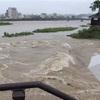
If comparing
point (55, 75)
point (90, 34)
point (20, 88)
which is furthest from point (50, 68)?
point (90, 34)

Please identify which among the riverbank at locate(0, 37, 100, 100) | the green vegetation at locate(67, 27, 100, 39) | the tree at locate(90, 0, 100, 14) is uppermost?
the tree at locate(90, 0, 100, 14)

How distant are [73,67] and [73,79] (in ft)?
6.72

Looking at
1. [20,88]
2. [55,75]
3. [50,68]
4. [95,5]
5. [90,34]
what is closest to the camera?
[20,88]

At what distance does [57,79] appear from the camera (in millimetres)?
10031

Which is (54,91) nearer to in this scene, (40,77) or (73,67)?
(40,77)

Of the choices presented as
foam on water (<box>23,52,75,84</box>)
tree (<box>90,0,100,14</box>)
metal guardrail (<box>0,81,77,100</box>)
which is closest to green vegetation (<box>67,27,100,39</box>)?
tree (<box>90,0,100,14</box>)

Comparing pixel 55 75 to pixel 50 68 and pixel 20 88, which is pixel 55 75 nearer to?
pixel 50 68

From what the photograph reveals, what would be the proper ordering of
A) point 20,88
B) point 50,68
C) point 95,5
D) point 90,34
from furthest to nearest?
point 95,5 → point 90,34 → point 50,68 → point 20,88

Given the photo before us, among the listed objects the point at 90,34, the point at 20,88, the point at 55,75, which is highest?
the point at 20,88

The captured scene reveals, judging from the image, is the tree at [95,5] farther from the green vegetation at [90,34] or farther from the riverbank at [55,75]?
the riverbank at [55,75]

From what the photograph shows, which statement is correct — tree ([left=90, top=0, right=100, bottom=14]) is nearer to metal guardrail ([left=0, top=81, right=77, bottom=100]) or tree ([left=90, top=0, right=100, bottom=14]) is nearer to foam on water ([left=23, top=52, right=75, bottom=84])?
foam on water ([left=23, top=52, right=75, bottom=84])

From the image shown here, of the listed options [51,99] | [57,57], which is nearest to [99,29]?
[57,57]

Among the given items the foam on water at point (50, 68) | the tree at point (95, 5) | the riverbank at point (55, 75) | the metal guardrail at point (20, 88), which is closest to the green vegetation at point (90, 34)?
the tree at point (95, 5)

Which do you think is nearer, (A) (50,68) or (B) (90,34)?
(A) (50,68)
